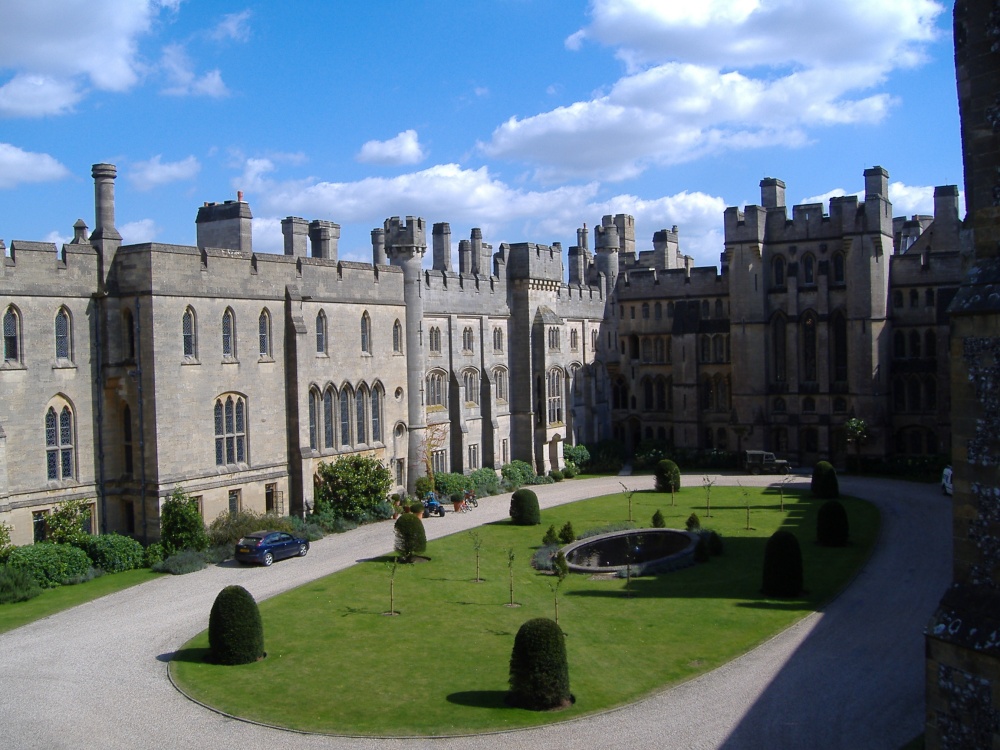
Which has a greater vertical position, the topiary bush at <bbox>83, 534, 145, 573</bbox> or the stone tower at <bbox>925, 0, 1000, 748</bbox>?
the stone tower at <bbox>925, 0, 1000, 748</bbox>

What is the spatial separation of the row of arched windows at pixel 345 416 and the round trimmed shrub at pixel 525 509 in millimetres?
7725

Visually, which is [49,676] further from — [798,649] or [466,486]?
[466,486]

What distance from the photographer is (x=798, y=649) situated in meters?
21.8

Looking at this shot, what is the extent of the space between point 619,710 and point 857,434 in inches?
1339

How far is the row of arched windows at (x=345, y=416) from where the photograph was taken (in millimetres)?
38469

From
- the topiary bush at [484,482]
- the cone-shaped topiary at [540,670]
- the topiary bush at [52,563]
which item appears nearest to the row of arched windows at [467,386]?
the topiary bush at [484,482]

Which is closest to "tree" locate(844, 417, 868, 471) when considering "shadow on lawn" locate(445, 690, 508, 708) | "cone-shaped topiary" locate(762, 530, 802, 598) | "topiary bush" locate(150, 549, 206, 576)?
"cone-shaped topiary" locate(762, 530, 802, 598)

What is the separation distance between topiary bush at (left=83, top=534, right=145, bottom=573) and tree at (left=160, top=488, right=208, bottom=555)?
3.19 feet

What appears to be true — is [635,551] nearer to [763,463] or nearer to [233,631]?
[233,631]

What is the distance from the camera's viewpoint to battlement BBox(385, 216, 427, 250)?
43.2m

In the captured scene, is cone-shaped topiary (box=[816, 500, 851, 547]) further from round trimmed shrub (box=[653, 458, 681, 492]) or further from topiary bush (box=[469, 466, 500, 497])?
topiary bush (box=[469, 466, 500, 497])

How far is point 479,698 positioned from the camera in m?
19.4

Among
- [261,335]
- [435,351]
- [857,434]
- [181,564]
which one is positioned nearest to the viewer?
[181,564]

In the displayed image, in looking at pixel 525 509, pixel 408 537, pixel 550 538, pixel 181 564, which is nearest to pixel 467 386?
pixel 525 509
